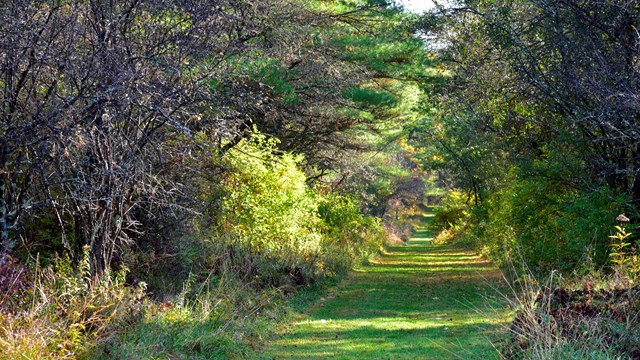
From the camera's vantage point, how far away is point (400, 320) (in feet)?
45.3

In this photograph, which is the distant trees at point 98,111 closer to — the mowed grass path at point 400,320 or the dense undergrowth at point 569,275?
the mowed grass path at point 400,320

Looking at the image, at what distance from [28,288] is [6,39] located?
3050 millimetres

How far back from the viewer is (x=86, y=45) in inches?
404

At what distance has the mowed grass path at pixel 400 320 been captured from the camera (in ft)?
34.4

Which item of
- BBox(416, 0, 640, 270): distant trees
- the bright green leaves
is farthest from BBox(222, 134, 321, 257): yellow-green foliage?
BBox(416, 0, 640, 270): distant trees

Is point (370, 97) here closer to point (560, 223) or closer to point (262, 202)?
point (262, 202)

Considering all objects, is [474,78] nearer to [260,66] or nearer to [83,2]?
[260,66]

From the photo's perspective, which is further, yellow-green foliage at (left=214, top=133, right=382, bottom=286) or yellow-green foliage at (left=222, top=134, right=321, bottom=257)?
yellow-green foliage at (left=222, top=134, right=321, bottom=257)

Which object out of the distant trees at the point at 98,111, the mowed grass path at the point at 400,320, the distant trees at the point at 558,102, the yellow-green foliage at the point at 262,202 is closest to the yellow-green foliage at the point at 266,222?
the yellow-green foliage at the point at 262,202

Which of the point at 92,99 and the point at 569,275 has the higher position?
the point at 92,99

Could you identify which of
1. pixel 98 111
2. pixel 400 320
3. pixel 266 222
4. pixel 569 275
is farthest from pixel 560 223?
pixel 98 111

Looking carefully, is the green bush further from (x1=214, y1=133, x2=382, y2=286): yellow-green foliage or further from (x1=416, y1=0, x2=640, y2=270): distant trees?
(x1=214, y1=133, x2=382, y2=286): yellow-green foliage

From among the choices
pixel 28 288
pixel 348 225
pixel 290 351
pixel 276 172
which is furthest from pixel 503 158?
pixel 28 288

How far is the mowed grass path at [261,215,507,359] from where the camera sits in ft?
34.4
